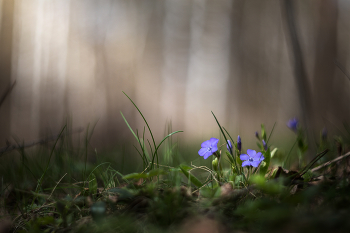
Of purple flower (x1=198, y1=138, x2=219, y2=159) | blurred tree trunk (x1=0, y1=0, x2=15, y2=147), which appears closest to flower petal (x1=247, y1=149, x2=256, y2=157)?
purple flower (x1=198, y1=138, x2=219, y2=159)

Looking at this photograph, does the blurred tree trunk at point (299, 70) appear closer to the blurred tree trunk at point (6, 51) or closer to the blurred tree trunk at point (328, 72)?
the blurred tree trunk at point (328, 72)

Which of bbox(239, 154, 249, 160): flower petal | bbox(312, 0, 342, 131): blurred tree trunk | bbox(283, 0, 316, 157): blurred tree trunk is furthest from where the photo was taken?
bbox(312, 0, 342, 131): blurred tree trunk

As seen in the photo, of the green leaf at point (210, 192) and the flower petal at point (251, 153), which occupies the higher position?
the flower petal at point (251, 153)

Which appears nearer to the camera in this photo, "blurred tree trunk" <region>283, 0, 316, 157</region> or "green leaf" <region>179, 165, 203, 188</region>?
"green leaf" <region>179, 165, 203, 188</region>

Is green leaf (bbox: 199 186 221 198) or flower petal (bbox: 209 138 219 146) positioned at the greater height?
flower petal (bbox: 209 138 219 146)

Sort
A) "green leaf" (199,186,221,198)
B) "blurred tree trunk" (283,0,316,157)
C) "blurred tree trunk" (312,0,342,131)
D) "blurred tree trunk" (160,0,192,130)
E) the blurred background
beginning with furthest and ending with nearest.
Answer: "blurred tree trunk" (160,0,192,130) → the blurred background → "blurred tree trunk" (312,0,342,131) → "blurred tree trunk" (283,0,316,157) → "green leaf" (199,186,221,198)

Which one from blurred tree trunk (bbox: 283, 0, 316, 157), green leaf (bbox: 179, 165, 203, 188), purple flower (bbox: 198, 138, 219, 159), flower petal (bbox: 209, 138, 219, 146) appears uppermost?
blurred tree trunk (bbox: 283, 0, 316, 157)

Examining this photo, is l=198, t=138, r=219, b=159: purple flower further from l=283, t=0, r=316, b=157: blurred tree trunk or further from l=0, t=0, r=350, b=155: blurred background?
l=0, t=0, r=350, b=155: blurred background

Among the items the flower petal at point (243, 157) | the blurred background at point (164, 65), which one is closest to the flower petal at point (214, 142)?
the flower petal at point (243, 157)

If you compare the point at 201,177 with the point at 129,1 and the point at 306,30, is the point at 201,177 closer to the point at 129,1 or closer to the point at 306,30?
the point at 306,30

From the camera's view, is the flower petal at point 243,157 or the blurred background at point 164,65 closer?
the flower petal at point 243,157
